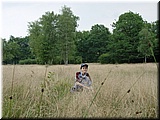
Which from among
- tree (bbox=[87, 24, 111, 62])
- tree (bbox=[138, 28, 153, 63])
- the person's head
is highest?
tree (bbox=[87, 24, 111, 62])

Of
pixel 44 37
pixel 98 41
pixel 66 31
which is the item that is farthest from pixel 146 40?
pixel 98 41

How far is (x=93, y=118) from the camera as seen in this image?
2424mm

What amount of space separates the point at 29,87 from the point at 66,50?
25.4 meters

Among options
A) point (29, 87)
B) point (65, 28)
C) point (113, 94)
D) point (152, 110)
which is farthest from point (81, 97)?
point (65, 28)

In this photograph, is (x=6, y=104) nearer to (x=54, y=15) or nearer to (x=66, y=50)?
(x=66, y=50)

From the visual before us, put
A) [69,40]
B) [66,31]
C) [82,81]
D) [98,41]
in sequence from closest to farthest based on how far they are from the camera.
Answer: [82,81] < [66,31] < [69,40] < [98,41]

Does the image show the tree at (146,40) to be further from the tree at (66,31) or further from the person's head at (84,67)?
the tree at (66,31)

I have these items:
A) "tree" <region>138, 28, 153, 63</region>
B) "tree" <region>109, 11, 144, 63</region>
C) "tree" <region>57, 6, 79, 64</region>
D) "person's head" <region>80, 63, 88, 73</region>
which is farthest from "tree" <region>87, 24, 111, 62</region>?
"person's head" <region>80, 63, 88, 73</region>

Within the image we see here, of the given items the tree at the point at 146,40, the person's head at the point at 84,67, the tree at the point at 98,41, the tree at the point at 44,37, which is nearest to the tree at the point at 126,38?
the tree at the point at 98,41

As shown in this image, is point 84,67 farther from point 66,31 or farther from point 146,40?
point 66,31

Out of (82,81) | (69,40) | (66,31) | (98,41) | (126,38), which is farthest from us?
(98,41)

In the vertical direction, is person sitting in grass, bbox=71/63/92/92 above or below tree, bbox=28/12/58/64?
below

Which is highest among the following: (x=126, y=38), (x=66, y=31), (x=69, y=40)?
(x=66, y=31)

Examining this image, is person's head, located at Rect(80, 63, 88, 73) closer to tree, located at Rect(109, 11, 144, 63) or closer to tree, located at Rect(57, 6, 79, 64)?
tree, located at Rect(57, 6, 79, 64)
